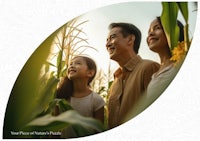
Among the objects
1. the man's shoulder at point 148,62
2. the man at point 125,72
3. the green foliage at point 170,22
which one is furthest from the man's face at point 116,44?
the green foliage at point 170,22

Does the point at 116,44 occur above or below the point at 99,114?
above

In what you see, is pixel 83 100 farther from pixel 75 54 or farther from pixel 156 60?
pixel 156 60

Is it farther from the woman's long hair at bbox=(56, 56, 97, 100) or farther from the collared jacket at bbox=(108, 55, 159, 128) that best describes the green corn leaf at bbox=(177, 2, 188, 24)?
the woman's long hair at bbox=(56, 56, 97, 100)

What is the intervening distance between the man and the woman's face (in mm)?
60

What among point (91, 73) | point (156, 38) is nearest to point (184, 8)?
point (156, 38)

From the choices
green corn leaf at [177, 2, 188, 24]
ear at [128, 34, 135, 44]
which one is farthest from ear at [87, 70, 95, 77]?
green corn leaf at [177, 2, 188, 24]

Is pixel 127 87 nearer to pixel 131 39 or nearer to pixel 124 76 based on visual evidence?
pixel 124 76

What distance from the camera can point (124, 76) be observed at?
2150mm

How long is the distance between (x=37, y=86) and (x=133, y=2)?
2.15 feet

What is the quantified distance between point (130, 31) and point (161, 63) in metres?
0.23

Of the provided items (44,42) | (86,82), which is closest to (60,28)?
(44,42)

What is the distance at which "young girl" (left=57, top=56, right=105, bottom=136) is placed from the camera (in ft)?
7.09

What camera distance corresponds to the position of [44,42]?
86.4 inches

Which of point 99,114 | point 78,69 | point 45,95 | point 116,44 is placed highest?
point 116,44
